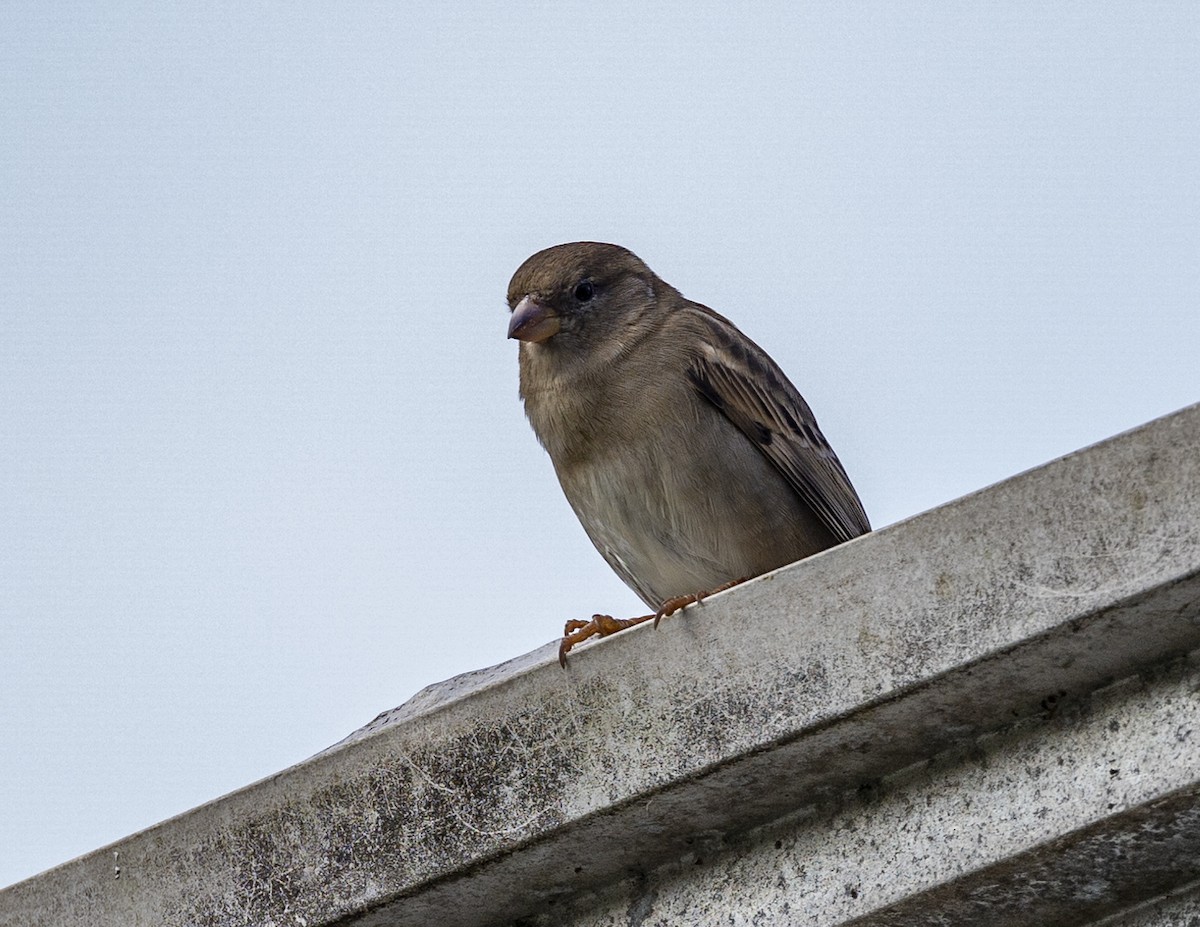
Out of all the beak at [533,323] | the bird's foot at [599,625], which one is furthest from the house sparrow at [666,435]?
the bird's foot at [599,625]

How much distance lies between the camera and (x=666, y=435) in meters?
4.39

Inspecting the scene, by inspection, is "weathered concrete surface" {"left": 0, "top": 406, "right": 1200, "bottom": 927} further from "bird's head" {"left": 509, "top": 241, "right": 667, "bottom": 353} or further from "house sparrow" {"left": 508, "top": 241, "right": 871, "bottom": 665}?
"bird's head" {"left": 509, "top": 241, "right": 667, "bottom": 353}

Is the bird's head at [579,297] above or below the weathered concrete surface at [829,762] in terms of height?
above

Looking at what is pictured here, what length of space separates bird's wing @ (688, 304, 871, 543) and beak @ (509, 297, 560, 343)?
1.44 feet

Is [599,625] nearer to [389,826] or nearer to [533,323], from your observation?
[389,826]

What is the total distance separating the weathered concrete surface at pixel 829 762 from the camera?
208cm

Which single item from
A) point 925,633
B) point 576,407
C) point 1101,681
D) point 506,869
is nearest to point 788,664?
point 925,633

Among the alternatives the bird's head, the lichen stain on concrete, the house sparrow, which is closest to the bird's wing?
the house sparrow

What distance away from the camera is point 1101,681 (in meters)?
2.17

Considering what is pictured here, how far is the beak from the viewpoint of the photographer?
4.77 meters

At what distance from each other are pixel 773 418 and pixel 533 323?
0.75 metres

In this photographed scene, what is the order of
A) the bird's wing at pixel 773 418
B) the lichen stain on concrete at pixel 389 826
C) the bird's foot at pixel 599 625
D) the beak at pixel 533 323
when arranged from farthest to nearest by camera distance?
the beak at pixel 533 323
the bird's wing at pixel 773 418
the bird's foot at pixel 599 625
the lichen stain on concrete at pixel 389 826

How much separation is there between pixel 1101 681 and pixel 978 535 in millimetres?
252

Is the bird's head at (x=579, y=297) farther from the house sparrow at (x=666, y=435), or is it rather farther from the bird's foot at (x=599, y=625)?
the bird's foot at (x=599, y=625)
